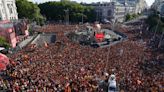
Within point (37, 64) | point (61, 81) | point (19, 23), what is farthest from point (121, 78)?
point (19, 23)

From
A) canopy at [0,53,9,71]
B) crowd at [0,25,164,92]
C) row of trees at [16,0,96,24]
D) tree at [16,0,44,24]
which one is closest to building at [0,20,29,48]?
crowd at [0,25,164,92]

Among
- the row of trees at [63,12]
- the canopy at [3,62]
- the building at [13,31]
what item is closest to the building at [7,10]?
the building at [13,31]

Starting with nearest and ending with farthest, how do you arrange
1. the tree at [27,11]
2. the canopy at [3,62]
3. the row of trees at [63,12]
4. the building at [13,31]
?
the canopy at [3,62] < the building at [13,31] < the tree at [27,11] < the row of trees at [63,12]

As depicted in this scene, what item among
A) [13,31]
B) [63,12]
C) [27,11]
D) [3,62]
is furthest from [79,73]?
[63,12]

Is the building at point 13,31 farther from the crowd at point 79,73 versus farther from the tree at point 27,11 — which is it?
the tree at point 27,11

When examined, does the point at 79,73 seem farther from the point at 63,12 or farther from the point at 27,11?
the point at 63,12

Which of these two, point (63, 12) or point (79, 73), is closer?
point (79, 73)

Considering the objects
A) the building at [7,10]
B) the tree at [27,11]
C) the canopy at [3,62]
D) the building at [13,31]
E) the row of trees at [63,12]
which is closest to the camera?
the canopy at [3,62]

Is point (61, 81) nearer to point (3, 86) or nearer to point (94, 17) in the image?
point (3, 86)
